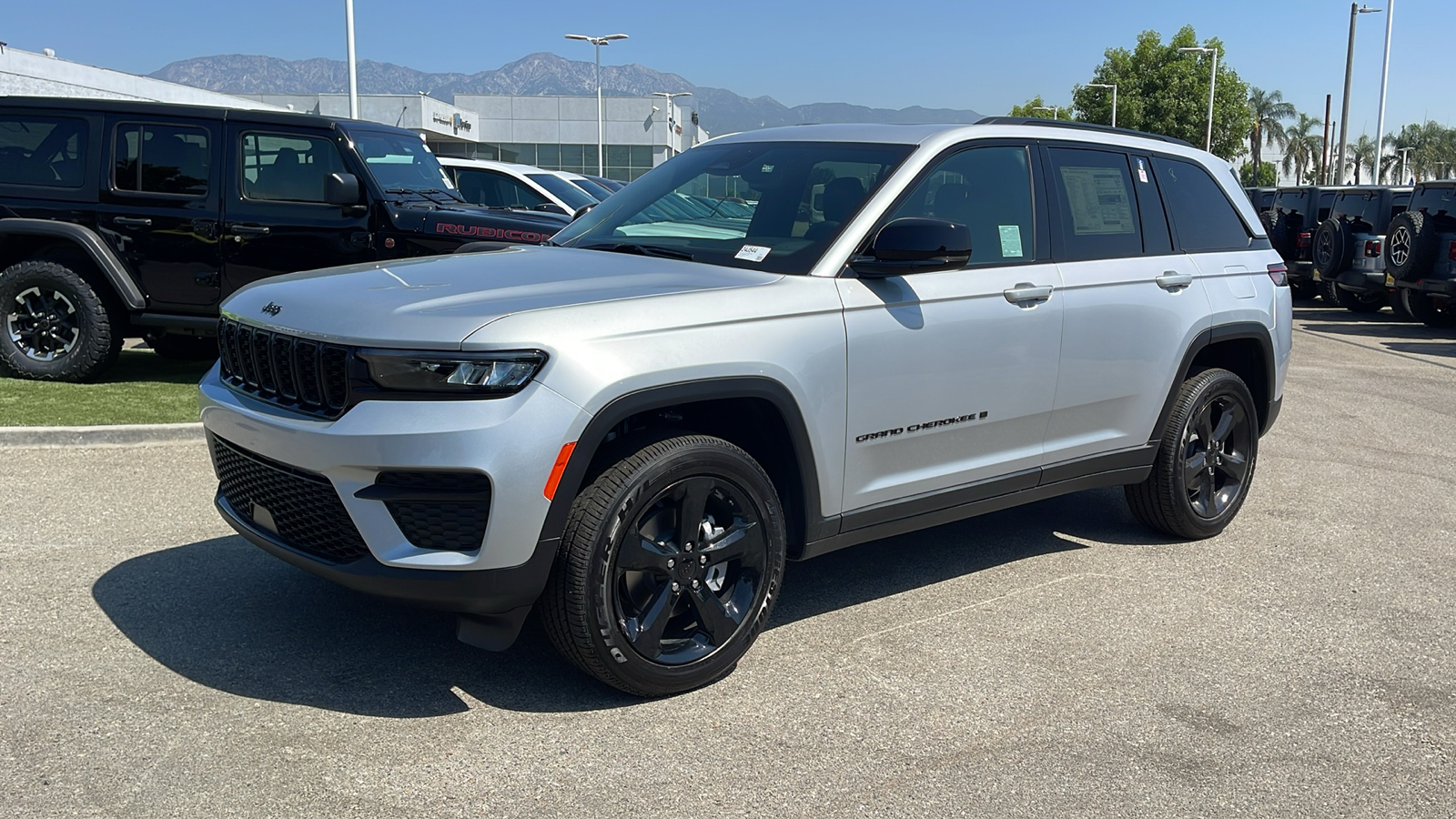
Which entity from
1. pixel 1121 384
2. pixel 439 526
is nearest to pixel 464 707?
pixel 439 526

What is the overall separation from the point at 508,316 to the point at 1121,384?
2.90m

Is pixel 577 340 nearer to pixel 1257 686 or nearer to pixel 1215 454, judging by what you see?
pixel 1257 686

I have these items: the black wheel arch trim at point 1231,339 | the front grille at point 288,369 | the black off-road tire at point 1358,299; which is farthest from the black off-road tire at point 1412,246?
the front grille at point 288,369

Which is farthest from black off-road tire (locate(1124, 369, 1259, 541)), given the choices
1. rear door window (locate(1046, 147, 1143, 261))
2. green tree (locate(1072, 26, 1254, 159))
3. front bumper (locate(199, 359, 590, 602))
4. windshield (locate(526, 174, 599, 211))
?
green tree (locate(1072, 26, 1254, 159))

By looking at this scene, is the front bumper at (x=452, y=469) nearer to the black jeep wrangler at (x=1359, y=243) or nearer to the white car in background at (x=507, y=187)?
the white car in background at (x=507, y=187)

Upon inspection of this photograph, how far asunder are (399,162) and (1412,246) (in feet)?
41.3

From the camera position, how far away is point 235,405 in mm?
4047

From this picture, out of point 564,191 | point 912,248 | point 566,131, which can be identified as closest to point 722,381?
point 912,248

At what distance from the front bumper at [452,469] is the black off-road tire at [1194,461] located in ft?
10.6

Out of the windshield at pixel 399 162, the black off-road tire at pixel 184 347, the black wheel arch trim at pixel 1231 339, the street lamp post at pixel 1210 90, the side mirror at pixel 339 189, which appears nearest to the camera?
the black wheel arch trim at pixel 1231 339

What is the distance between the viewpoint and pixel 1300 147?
99.2 meters

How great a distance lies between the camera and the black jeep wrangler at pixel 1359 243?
58.3ft

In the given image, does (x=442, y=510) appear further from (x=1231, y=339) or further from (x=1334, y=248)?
(x=1334, y=248)

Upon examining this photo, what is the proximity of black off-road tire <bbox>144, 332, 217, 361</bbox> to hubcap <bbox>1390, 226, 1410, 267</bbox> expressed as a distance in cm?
1398
